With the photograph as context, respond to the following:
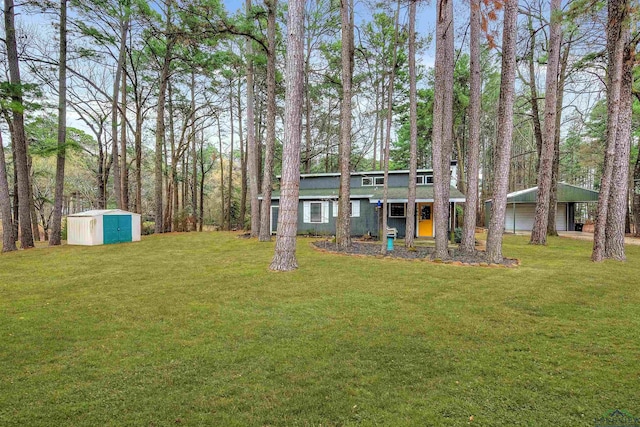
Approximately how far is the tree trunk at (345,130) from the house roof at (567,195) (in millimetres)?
13134

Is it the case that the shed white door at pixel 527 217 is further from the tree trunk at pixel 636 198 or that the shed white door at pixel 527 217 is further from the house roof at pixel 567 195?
the tree trunk at pixel 636 198

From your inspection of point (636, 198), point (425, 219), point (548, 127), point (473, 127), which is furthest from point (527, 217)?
point (473, 127)

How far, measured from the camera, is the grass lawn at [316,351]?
80.8 inches

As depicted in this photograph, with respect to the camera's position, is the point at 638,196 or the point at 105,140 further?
the point at 105,140

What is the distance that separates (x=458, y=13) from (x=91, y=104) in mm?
17589

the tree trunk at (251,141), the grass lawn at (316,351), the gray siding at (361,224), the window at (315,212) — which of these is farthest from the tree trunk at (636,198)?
the tree trunk at (251,141)

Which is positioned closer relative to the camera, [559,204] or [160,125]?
[160,125]

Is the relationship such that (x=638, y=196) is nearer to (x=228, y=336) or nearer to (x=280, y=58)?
(x=280, y=58)

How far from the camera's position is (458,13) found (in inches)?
343

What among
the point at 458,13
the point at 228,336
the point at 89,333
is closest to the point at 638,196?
the point at 458,13

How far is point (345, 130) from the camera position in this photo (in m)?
9.48

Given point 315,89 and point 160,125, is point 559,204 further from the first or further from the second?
point 160,125

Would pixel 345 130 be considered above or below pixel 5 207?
above

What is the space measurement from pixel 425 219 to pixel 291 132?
9965 mm
